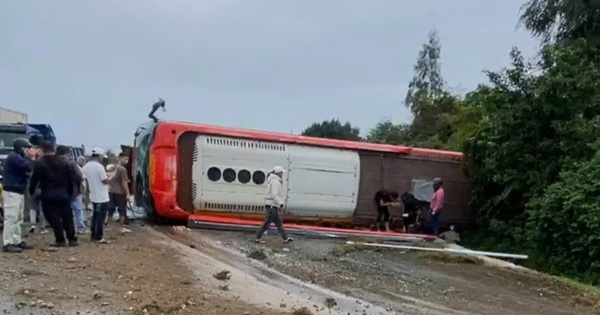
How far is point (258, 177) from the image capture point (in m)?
17.6

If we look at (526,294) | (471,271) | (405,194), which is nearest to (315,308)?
(526,294)

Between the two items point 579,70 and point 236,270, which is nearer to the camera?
point 236,270

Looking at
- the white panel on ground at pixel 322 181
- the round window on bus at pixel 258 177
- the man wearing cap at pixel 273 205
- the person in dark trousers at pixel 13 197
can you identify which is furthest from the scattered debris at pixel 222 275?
the white panel on ground at pixel 322 181

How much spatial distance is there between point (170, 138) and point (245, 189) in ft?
6.85

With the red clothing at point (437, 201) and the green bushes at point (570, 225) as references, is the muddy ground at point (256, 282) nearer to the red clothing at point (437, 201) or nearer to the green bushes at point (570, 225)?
the green bushes at point (570, 225)

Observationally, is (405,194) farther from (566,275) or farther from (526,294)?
(526,294)

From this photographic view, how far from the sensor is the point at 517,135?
19000 mm

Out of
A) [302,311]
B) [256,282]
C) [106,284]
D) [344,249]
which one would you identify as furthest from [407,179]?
[106,284]

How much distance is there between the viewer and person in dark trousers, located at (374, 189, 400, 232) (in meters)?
18.9

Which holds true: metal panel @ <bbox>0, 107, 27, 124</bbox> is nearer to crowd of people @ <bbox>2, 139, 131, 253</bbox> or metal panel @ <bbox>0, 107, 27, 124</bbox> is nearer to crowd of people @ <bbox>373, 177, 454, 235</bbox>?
crowd of people @ <bbox>373, 177, 454, 235</bbox>

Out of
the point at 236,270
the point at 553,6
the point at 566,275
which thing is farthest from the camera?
the point at 553,6

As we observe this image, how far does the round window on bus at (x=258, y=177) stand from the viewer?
691 inches

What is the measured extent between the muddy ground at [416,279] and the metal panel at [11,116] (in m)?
17.8

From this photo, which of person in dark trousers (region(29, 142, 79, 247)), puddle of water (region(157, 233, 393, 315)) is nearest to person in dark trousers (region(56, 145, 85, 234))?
person in dark trousers (region(29, 142, 79, 247))
